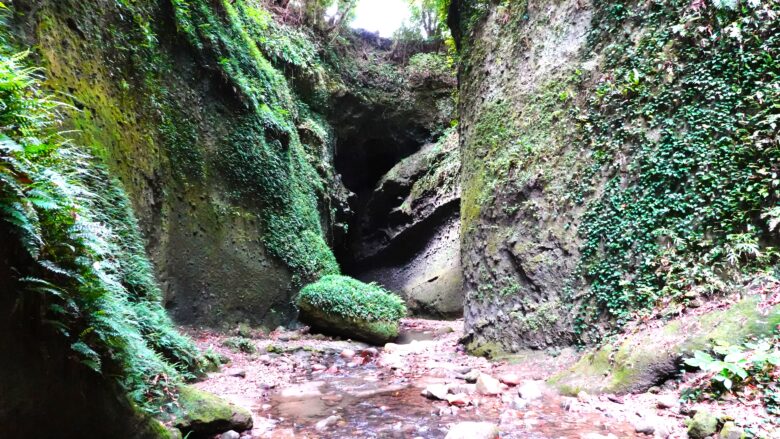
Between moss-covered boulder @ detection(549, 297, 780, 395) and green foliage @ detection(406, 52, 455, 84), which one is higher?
green foliage @ detection(406, 52, 455, 84)

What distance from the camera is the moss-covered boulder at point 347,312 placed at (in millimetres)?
9367

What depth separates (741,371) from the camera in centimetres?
370

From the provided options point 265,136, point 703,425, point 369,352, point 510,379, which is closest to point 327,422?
point 510,379

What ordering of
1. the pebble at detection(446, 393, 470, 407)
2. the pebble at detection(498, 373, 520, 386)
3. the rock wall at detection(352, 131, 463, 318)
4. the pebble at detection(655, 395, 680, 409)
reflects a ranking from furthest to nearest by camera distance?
the rock wall at detection(352, 131, 463, 318), the pebble at detection(498, 373, 520, 386), the pebble at detection(446, 393, 470, 407), the pebble at detection(655, 395, 680, 409)

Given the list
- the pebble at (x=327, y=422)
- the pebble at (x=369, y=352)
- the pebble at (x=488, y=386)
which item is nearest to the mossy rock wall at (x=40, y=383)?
the pebble at (x=327, y=422)

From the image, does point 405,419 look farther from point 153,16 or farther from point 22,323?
point 153,16

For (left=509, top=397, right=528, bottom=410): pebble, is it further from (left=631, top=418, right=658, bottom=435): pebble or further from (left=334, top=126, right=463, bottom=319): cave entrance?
(left=334, top=126, right=463, bottom=319): cave entrance

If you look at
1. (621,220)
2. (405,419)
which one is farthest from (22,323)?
(621,220)

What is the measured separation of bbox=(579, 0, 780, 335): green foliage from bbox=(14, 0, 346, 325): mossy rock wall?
269 inches

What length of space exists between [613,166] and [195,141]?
781cm

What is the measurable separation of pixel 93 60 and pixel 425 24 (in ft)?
52.0

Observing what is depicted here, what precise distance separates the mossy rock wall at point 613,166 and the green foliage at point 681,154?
15mm

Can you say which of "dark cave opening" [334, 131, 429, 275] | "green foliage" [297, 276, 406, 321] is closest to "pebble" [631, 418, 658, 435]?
"green foliage" [297, 276, 406, 321]

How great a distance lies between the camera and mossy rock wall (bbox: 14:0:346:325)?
5.61m
